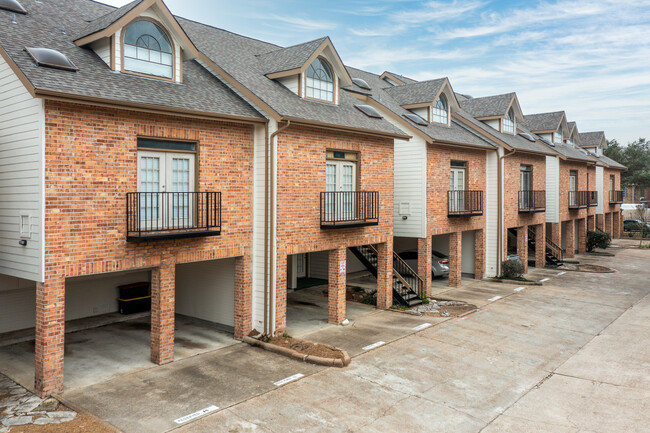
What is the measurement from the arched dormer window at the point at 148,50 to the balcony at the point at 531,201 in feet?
63.6

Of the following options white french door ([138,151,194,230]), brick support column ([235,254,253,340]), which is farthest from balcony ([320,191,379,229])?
white french door ([138,151,194,230])

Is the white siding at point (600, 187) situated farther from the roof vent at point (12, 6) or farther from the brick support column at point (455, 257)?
the roof vent at point (12, 6)

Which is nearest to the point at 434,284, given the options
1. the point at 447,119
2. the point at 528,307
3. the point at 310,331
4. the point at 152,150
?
the point at 528,307

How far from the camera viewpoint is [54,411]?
8.81 m

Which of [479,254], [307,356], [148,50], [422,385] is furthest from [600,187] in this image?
[148,50]

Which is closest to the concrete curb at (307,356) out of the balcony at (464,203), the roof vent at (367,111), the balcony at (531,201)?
the roof vent at (367,111)

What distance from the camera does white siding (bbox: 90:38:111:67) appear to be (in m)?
11.3

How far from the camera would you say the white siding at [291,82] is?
15190 millimetres

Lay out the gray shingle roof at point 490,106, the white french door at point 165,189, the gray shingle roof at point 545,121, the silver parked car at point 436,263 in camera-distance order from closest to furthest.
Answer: the white french door at point 165,189 < the silver parked car at point 436,263 < the gray shingle roof at point 490,106 < the gray shingle roof at point 545,121

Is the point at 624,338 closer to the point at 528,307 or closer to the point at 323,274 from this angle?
the point at 528,307

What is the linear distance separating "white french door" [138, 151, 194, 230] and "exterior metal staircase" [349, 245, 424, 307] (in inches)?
331

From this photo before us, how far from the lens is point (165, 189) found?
11461mm

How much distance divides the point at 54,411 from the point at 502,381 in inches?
362

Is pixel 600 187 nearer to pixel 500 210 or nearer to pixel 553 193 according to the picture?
pixel 553 193
